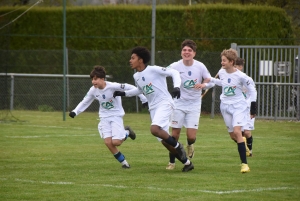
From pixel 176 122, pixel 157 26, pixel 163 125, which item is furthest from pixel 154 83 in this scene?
pixel 157 26

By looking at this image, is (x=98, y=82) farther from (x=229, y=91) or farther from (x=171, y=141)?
(x=229, y=91)

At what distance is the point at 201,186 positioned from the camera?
10242 mm

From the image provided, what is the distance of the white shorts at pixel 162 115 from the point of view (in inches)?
464

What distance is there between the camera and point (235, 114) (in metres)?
12.4

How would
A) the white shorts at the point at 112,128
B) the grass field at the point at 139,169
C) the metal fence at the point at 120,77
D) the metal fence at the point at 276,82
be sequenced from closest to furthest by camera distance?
the grass field at the point at 139,169, the white shorts at the point at 112,128, the metal fence at the point at 276,82, the metal fence at the point at 120,77

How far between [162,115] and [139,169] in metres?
1.07

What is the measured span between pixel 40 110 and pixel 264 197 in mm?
20436

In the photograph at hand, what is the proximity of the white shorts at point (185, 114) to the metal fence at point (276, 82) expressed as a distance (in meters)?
10.9

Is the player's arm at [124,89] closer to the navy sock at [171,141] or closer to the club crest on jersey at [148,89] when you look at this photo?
the club crest on jersey at [148,89]

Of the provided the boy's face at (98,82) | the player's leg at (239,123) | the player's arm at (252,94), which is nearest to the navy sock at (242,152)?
Answer: the player's leg at (239,123)

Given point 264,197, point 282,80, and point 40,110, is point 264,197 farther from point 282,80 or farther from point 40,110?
point 40,110

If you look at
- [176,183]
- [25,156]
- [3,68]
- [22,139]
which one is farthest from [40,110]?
[176,183]

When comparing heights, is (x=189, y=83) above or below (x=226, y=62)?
below

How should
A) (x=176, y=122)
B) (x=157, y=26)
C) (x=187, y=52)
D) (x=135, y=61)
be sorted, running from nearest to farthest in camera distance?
1. (x=135, y=61)
2. (x=187, y=52)
3. (x=176, y=122)
4. (x=157, y=26)
